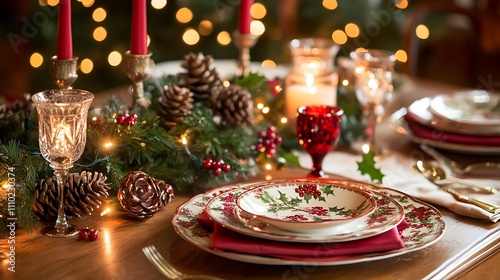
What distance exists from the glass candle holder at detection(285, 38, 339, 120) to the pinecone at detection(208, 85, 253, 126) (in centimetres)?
19

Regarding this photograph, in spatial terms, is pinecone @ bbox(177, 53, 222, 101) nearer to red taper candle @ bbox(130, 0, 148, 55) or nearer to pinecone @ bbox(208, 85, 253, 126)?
pinecone @ bbox(208, 85, 253, 126)

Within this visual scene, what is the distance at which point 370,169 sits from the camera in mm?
1249

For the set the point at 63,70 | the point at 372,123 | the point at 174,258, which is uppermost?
the point at 63,70

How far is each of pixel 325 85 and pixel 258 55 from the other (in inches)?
87.7

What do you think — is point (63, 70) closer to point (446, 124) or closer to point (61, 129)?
point (61, 129)

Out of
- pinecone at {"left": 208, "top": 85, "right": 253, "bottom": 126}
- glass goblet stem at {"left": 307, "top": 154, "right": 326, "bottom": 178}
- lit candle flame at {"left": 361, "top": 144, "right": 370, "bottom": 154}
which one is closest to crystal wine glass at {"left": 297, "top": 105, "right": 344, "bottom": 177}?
glass goblet stem at {"left": 307, "top": 154, "right": 326, "bottom": 178}

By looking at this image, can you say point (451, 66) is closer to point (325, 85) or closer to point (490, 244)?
point (325, 85)

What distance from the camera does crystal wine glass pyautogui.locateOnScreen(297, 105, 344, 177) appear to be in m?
1.20

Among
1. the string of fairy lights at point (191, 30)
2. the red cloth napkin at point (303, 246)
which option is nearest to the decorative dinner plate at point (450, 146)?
the red cloth napkin at point (303, 246)

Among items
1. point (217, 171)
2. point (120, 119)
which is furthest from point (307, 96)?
point (120, 119)

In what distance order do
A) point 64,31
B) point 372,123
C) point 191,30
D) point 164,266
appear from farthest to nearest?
point 191,30 → point 372,123 → point 64,31 → point 164,266

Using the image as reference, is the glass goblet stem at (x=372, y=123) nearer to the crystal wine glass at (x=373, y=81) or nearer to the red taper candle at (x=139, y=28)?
the crystal wine glass at (x=373, y=81)

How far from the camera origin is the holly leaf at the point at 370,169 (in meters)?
1.24

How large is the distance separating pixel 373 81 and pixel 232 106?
0.33m
